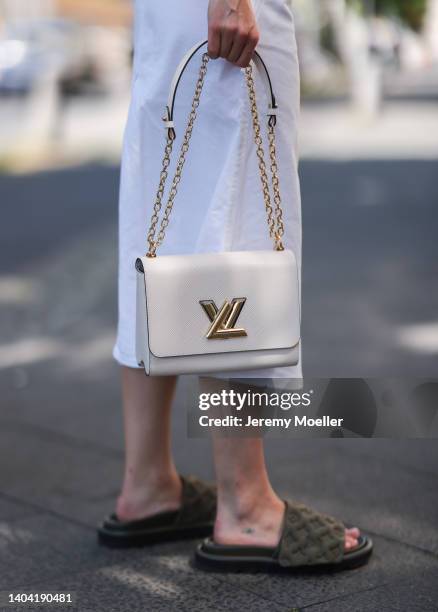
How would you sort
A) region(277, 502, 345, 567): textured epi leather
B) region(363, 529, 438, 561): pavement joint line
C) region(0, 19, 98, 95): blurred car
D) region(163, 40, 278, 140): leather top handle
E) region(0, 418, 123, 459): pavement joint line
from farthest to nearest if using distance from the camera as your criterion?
region(0, 19, 98, 95): blurred car → region(0, 418, 123, 459): pavement joint line → region(363, 529, 438, 561): pavement joint line → region(277, 502, 345, 567): textured epi leather → region(163, 40, 278, 140): leather top handle

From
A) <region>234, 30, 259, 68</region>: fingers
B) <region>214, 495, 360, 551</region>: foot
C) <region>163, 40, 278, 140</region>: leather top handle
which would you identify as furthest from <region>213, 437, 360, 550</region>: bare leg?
<region>234, 30, 259, 68</region>: fingers

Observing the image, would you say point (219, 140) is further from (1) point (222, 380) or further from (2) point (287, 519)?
(2) point (287, 519)

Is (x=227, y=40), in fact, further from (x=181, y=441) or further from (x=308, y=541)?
(x=181, y=441)

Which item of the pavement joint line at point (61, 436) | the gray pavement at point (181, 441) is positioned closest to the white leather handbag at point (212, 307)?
the gray pavement at point (181, 441)

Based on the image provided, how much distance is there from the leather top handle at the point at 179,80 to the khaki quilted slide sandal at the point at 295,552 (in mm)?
866

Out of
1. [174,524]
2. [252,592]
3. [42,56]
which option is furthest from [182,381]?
[42,56]

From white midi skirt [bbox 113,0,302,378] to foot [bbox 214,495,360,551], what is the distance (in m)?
0.32

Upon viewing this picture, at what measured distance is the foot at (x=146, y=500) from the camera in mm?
2711

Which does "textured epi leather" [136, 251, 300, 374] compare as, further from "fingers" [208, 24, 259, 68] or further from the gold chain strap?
"fingers" [208, 24, 259, 68]

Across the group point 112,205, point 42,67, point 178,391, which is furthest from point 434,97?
point 178,391

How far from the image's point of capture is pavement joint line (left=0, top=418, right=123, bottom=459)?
356cm

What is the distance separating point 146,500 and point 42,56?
21384 mm

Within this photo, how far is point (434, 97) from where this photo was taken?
1037 inches

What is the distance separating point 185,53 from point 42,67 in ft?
68.0
